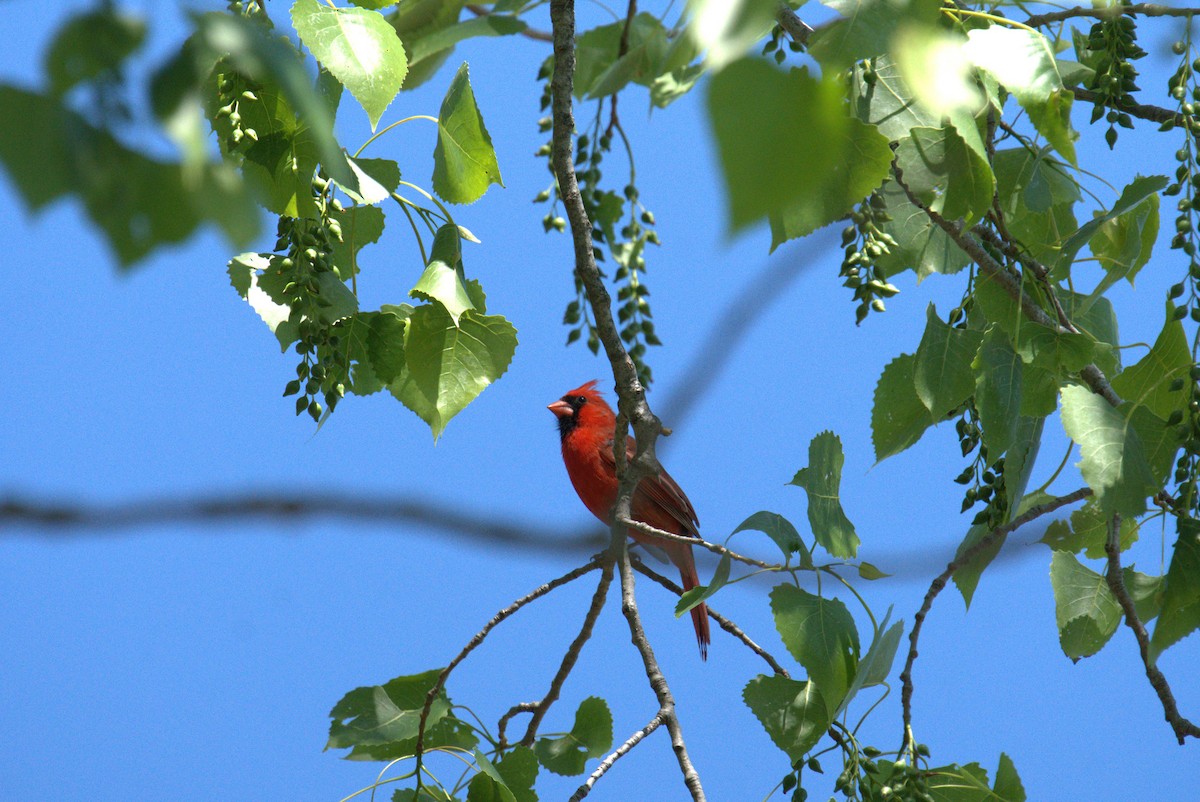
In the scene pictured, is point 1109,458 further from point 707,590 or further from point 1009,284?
point 707,590

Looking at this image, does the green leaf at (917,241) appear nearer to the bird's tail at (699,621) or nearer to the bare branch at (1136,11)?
the bare branch at (1136,11)

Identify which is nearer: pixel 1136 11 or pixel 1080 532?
pixel 1136 11

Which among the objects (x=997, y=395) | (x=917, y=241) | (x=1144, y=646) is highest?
(x=917, y=241)

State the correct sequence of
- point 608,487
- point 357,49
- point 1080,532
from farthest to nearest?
point 608,487 < point 1080,532 < point 357,49

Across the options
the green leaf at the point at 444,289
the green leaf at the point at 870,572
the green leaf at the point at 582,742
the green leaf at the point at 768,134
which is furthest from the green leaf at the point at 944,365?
the green leaf at the point at 768,134

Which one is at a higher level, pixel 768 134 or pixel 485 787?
pixel 485 787

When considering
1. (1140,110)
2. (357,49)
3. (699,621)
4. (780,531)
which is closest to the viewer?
(357,49)

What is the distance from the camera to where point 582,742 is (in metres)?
1.46

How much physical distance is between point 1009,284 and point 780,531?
376 millimetres

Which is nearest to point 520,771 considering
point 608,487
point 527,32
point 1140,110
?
point 1140,110

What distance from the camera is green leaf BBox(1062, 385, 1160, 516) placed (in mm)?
1027

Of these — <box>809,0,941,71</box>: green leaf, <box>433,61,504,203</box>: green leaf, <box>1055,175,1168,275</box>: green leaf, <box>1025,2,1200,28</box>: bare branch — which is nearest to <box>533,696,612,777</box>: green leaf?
<box>433,61,504,203</box>: green leaf

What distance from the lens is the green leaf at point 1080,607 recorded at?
50.4 inches

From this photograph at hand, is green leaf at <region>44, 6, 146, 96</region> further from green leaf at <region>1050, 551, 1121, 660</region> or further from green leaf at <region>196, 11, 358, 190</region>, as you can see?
green leaf at <region>1050, 551, 1121, 660</region>
